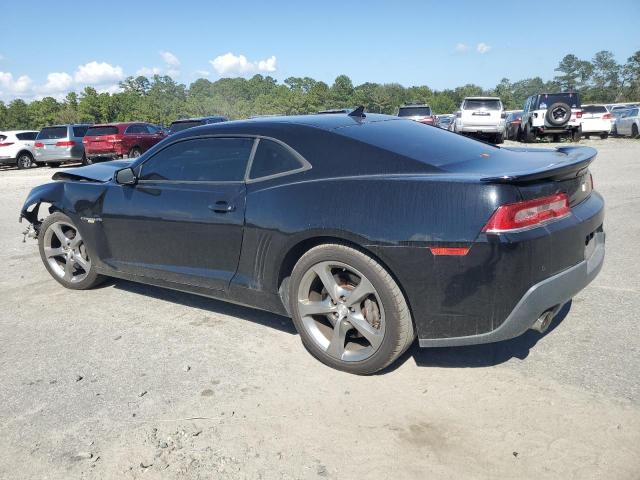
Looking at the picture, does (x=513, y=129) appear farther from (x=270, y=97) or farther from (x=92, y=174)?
(x=270, y=97)

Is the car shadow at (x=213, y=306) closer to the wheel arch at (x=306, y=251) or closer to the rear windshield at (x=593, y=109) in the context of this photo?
the wheel arch at (x=306, y=251)

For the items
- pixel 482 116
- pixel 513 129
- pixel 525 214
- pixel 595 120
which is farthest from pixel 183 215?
pixel 513 129

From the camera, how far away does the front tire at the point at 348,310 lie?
9.76 feet

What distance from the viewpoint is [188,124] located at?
20.2 metres

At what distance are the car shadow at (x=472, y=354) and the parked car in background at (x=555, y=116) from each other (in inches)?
719

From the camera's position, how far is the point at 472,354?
3.40 meters

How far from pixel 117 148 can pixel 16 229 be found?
12382mm

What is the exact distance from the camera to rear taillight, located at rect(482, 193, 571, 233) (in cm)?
265

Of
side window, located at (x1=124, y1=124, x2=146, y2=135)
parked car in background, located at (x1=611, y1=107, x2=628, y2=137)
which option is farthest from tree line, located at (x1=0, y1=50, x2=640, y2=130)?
side window, located at (x1=124, y1=124, x2=146, y2=135)

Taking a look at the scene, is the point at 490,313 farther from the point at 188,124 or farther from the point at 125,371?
the point at 188,124

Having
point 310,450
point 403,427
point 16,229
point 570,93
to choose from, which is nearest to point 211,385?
point 310,450

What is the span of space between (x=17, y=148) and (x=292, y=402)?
72.6ft

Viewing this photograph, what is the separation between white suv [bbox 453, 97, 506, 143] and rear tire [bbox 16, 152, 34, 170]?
16.9m

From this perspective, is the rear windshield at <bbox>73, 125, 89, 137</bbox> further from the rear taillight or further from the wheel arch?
the rear taillight
